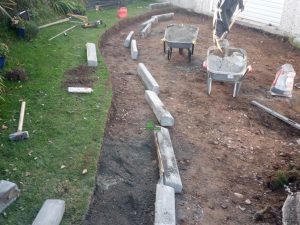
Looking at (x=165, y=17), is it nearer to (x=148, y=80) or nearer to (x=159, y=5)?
(x=159, y=5)

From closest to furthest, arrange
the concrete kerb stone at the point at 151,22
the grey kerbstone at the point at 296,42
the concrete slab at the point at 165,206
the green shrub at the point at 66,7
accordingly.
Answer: the concrete slab at the point at 165,206, the grey kerbstone at the point at 296,42, the green shrub at the point at 66,7, the concrete kerb stone at the point at 151,22

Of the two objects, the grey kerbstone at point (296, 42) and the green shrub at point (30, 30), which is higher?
the green shrub at point (30, 30)

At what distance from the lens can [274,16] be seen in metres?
12.5

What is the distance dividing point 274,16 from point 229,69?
5821 millimetres

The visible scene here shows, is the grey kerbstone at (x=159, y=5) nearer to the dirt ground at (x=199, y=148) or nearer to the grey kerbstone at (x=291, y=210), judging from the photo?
the dirt ground at (x=199, y=148)

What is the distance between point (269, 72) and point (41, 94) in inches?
237

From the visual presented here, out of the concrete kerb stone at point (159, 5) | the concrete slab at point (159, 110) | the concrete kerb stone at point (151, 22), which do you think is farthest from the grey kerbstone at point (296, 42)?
the concrete slab at point (159, 110)

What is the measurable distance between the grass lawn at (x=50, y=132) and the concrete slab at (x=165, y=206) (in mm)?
952

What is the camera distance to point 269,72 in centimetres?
966

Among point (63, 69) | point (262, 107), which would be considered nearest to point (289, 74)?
→ point (262, 107)

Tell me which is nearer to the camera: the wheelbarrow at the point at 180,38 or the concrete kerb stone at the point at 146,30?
A: the wheelbarrow at the point at 180,38

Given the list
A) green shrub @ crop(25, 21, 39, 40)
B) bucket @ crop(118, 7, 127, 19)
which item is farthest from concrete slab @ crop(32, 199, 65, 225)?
bucket @ crop(118, 7, 127, 19)

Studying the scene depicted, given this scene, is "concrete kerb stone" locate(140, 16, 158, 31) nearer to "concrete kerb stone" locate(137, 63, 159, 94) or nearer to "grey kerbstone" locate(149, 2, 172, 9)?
"grey kerbstone" locate(149, 2, 172, 9)

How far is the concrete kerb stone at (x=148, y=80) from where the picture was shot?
7.92m
